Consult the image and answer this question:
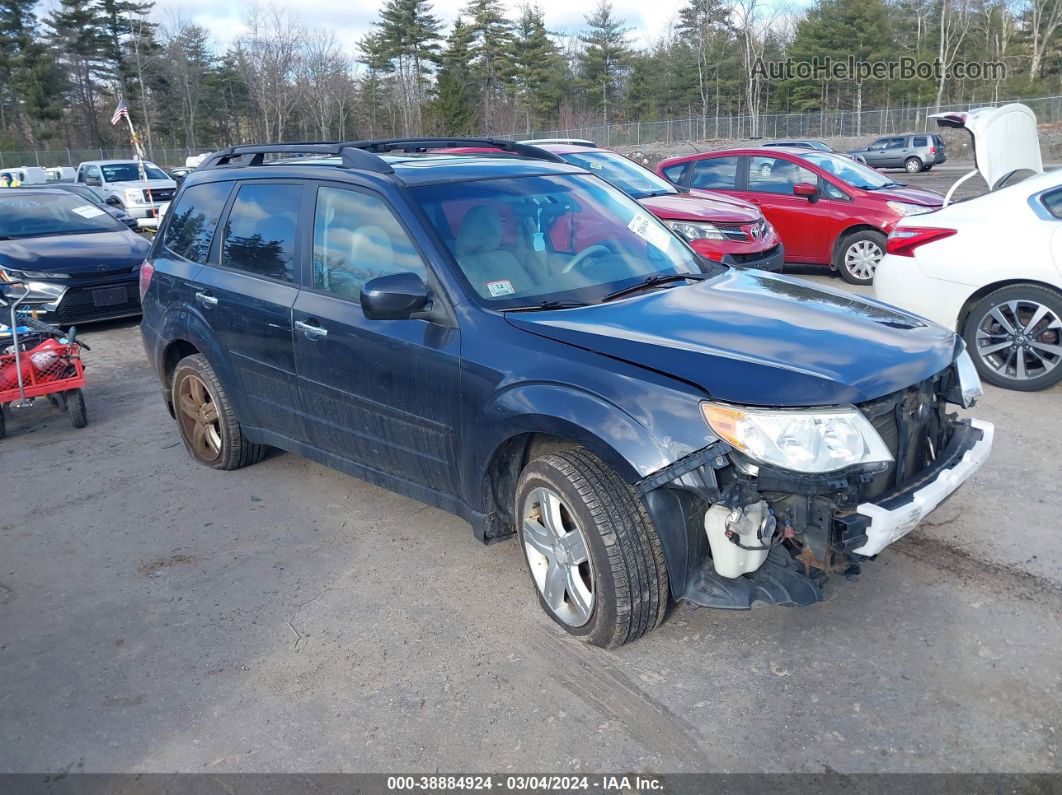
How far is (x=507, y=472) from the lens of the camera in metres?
3.70

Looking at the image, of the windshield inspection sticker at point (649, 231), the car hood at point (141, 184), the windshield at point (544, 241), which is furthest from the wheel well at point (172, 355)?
the car hood at point (141, 184)

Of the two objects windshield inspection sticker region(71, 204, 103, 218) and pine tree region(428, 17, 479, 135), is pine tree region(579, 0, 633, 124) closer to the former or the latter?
pine tree region(428, 17, 479, 135)

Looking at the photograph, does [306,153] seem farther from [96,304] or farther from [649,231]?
[96,304]

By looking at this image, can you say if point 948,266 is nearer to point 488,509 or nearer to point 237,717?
point 488,509

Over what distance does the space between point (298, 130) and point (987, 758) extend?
223 feet

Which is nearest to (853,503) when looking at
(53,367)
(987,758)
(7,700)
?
(987,758)

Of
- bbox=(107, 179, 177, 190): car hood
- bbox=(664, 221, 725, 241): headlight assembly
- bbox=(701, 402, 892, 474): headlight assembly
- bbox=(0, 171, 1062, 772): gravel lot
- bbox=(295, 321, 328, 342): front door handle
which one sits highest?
bbox=(107, 179, 177, 190): car hood

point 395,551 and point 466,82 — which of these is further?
point 466,82

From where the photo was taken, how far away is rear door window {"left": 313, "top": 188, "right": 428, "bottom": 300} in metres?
3.93

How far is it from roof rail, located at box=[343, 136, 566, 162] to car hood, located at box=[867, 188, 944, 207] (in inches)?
263

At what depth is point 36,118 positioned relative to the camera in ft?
196

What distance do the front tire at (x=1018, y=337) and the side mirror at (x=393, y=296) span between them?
446 cm

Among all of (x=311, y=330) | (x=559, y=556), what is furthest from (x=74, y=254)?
(x=559, y=556)

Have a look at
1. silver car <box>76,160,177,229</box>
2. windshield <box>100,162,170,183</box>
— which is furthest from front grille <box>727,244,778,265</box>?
windshield <box>100,162,170,183</box>
